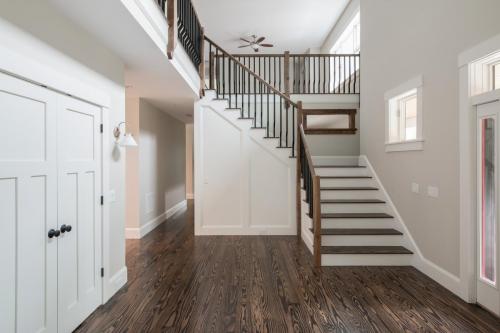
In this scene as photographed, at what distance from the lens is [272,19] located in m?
7.03

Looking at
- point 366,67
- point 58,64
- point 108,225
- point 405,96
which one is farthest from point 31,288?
point 366,67

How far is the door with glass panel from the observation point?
8.15ft

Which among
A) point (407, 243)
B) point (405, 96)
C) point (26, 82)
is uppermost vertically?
point (405, 96)

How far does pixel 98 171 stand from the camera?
9.04 ft

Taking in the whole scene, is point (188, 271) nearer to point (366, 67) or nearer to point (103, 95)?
point (103, 95)

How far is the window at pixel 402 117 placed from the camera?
3872mm

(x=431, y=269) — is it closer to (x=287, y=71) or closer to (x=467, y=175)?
(x=467, y=175)

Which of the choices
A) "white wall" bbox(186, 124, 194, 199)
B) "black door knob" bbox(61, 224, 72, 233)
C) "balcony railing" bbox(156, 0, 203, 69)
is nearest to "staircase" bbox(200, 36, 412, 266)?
"balcony railing" bbox(156, 0, 203, 69)

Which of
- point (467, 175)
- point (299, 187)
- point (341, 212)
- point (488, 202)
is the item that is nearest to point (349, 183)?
point (341, 212)

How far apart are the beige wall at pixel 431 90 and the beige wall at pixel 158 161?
419cm

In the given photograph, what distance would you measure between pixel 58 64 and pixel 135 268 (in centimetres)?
260

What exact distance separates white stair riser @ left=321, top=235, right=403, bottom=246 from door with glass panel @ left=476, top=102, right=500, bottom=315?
127 cm

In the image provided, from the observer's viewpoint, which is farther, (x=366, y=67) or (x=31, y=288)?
(x=366, y=67)

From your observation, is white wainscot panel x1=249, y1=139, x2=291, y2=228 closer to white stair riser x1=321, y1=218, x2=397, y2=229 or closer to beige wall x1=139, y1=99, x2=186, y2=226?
white stair riser x1=321, y1=218, x2=397, y2=229
